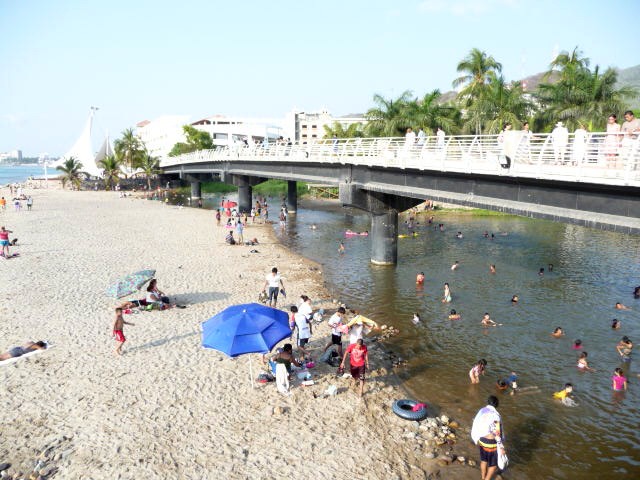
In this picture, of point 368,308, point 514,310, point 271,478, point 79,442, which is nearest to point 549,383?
point 514,310

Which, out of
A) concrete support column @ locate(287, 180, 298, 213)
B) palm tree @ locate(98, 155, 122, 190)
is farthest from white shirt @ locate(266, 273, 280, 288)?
palm tree @ locate(98, 155, 122, 190)

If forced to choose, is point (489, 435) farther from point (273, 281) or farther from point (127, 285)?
point (127, 285)

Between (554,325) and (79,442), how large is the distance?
16239 mm

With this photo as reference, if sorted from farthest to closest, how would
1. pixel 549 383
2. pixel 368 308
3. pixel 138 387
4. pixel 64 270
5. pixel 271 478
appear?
pixel 64 270, pixel 368 308, pixel 549 383, pixel 138 387, pixel 271 478

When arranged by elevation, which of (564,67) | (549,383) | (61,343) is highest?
(564,67)

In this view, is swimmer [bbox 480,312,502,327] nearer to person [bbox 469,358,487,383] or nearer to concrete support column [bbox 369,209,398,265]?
person [bbox 469,358,487,383]

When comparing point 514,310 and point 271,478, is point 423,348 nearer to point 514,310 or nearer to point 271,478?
point 514,310

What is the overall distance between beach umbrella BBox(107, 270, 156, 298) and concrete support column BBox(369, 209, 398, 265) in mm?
13752

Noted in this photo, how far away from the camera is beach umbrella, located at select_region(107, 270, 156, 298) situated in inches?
574

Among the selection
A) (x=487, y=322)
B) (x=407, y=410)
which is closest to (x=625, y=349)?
(x=487, y=322)

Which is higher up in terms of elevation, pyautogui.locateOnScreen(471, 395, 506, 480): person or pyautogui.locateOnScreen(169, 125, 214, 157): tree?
pyautogui.locateOnScreen(169, 125, 214, 157): tree

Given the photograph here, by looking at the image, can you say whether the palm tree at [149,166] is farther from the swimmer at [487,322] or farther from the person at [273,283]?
the swimmer at [487,322]

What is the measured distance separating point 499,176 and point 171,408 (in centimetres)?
1250

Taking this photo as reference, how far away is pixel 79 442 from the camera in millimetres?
8578
